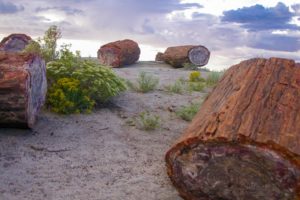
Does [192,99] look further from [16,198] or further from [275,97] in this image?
[16,198]

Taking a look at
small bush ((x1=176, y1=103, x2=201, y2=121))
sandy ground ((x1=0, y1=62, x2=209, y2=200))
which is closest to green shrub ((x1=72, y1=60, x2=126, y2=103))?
sandy ground ((x1=0, y1=62, x2=209, y2=200))

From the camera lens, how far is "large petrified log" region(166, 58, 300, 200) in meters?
3.88

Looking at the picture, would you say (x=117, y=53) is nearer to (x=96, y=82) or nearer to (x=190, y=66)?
(x=190, y=66)

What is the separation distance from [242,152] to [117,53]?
11.2m

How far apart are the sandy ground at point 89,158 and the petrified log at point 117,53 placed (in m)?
6.84

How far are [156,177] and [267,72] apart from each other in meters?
1.78

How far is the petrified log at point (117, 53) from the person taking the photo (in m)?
14.8

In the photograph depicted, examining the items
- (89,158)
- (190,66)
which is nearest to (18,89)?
(89,158)

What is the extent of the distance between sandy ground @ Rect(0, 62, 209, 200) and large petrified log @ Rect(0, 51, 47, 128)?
276 millimetres

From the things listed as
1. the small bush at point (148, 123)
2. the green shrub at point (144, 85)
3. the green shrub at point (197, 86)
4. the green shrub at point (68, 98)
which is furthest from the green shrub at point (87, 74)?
the green shrub at point (197, 86)

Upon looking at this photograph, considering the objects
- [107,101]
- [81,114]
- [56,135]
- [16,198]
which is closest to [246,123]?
[16,198]

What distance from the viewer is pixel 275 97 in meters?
4.89

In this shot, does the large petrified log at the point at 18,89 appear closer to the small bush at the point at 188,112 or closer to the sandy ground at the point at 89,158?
the sandy ground at the point at 89,158

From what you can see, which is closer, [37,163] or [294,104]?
[294,104]
